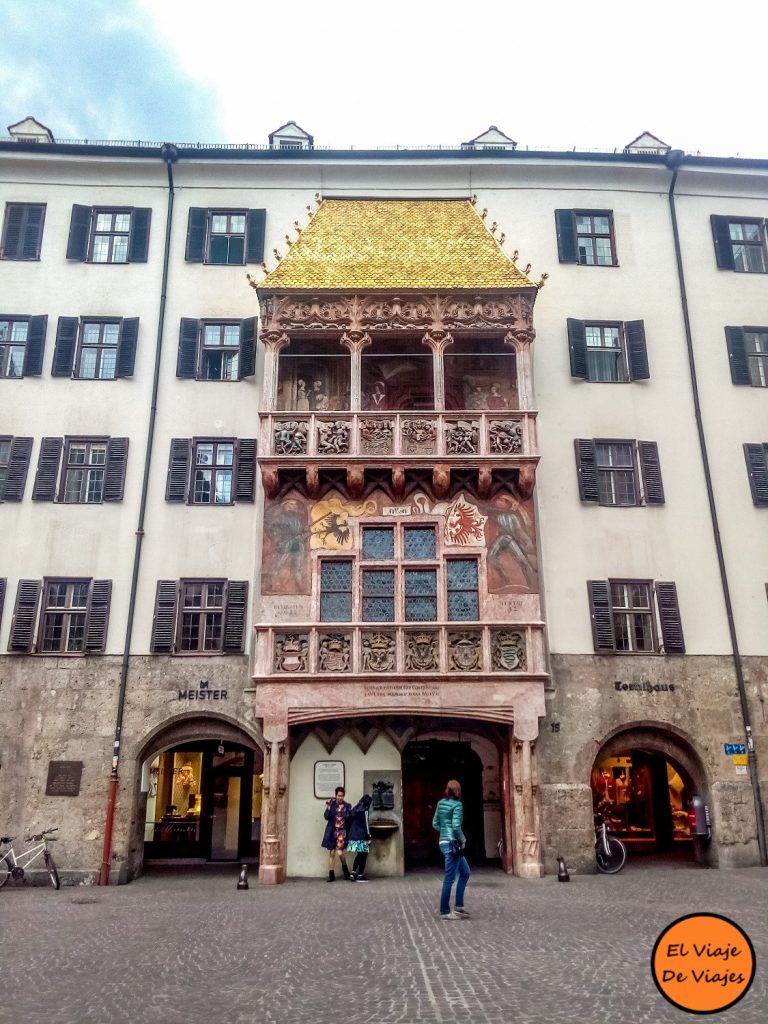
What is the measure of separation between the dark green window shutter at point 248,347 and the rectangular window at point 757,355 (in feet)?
46.9

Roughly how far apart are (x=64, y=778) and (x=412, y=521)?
1067cm

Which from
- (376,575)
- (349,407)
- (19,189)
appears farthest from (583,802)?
(19,189)

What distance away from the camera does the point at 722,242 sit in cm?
2408

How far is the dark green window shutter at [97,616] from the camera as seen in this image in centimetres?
2011

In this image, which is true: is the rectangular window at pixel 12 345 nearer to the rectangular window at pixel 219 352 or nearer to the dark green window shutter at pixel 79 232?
the dark green window shutter at pixel 79 232

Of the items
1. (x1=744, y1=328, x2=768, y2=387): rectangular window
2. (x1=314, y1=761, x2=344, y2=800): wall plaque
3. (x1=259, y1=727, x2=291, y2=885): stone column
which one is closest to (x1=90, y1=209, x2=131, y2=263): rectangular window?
(x1=259, y1=727, x2=291, y2=885): stone column

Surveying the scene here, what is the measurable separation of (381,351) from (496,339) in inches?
132

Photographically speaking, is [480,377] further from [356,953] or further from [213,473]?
[356,953]

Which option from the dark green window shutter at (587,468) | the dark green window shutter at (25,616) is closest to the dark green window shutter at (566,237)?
the dark green window shutter at (587,468)

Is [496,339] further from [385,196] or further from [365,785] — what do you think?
[365,785]

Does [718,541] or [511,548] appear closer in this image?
[511,548]

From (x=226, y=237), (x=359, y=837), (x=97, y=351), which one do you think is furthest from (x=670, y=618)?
(x=97, y=351)

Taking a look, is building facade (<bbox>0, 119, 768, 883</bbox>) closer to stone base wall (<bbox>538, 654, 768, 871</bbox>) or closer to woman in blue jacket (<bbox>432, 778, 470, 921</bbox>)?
stone base wall (<bbox>538, 654, 768, 871</bbox>)

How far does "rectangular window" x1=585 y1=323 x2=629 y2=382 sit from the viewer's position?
2275cm
